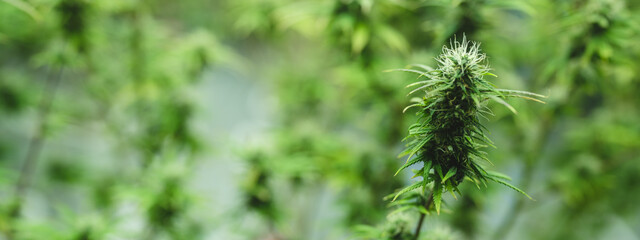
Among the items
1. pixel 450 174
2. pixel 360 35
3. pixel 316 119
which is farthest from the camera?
pixel 316 119

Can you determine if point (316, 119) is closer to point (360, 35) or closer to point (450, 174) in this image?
point (360, 35)

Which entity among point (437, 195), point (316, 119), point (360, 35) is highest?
point (316, 119)

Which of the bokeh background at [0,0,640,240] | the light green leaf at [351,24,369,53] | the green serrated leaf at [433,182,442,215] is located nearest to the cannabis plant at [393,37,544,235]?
the green serrated leaf at [433,182,442,215]

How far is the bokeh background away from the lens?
850 millimetres

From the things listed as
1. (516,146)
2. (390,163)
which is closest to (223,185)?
(390,163)

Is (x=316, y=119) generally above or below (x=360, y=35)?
above

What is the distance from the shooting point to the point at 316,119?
1.49 metres

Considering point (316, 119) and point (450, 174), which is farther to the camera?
point (316, 119)

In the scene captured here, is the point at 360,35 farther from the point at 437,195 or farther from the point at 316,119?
the point at 316,119

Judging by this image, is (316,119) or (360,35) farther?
(316,119)

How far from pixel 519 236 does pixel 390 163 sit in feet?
3.62

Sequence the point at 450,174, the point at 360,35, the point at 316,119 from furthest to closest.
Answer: the point at 316,119, the point at 360,35, the point at 450,174

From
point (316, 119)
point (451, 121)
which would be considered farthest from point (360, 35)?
point (316, 119)

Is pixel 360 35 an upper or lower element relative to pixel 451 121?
upper
